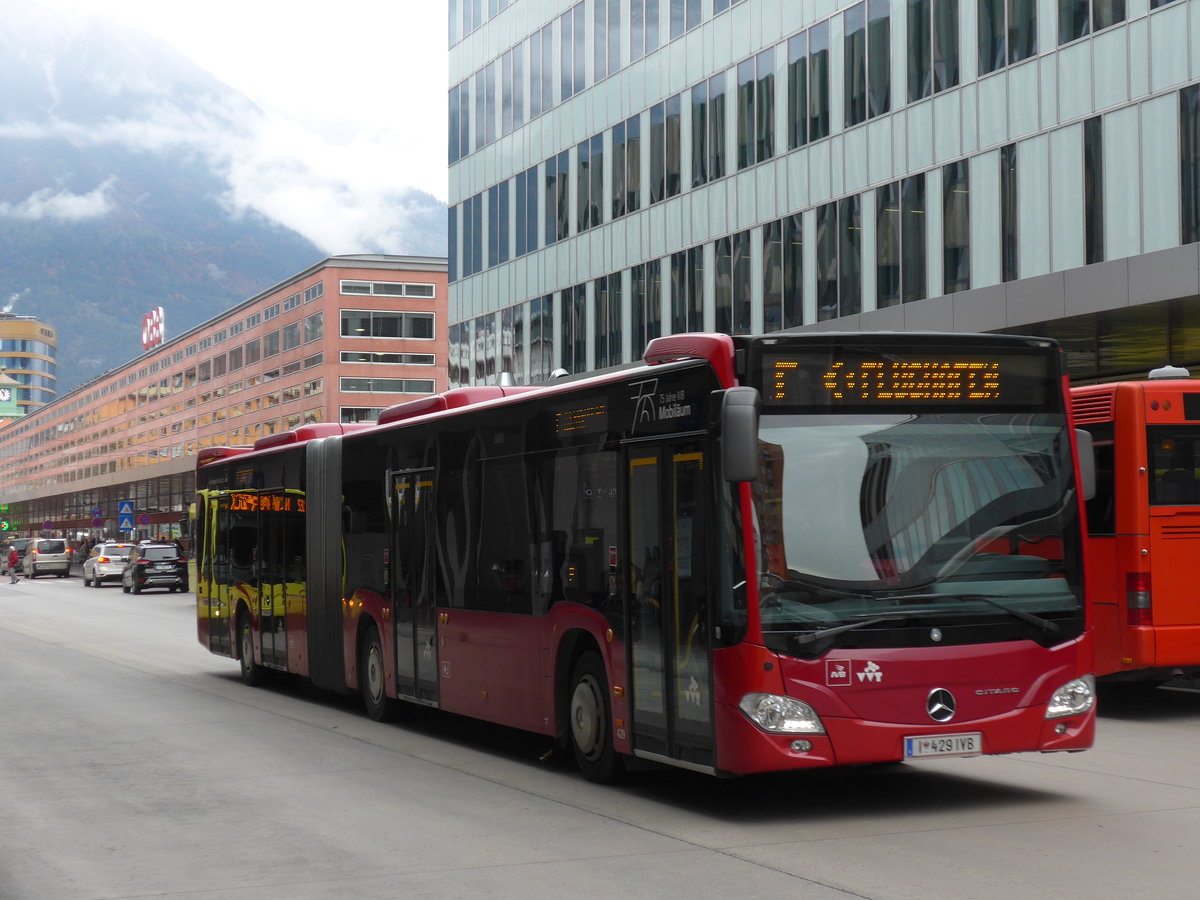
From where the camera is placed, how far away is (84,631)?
3253cm

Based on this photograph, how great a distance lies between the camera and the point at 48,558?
78.6 metres

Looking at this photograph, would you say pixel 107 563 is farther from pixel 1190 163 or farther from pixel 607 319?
pixel 1190 163

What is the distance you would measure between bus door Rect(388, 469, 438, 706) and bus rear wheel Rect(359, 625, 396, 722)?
23.6 inches

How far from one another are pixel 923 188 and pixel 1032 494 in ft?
67.0

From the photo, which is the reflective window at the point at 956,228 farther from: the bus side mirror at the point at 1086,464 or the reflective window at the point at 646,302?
the bus side mirror at the point at 1086,464

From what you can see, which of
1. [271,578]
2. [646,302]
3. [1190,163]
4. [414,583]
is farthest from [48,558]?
[414,583]

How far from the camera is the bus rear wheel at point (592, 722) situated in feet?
35.2

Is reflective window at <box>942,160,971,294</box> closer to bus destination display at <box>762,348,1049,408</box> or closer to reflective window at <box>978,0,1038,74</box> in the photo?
reflective window at <box>978,0,1038,74</box>

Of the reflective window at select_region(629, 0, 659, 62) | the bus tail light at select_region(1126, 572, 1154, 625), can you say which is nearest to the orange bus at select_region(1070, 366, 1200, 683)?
the bus tail light at select_region(1126, 572, 1154, 625)

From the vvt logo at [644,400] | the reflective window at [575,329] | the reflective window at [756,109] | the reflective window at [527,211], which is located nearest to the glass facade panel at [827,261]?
the reflective window at [756,109]

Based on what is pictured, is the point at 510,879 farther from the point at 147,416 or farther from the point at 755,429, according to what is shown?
the point at 147,416

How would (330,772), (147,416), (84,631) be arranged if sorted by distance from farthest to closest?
(147,416) → (84,631) → (330,772)

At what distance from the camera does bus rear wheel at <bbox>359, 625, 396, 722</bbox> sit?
15422mm

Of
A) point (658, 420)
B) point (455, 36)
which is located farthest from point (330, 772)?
point (455, 36)
